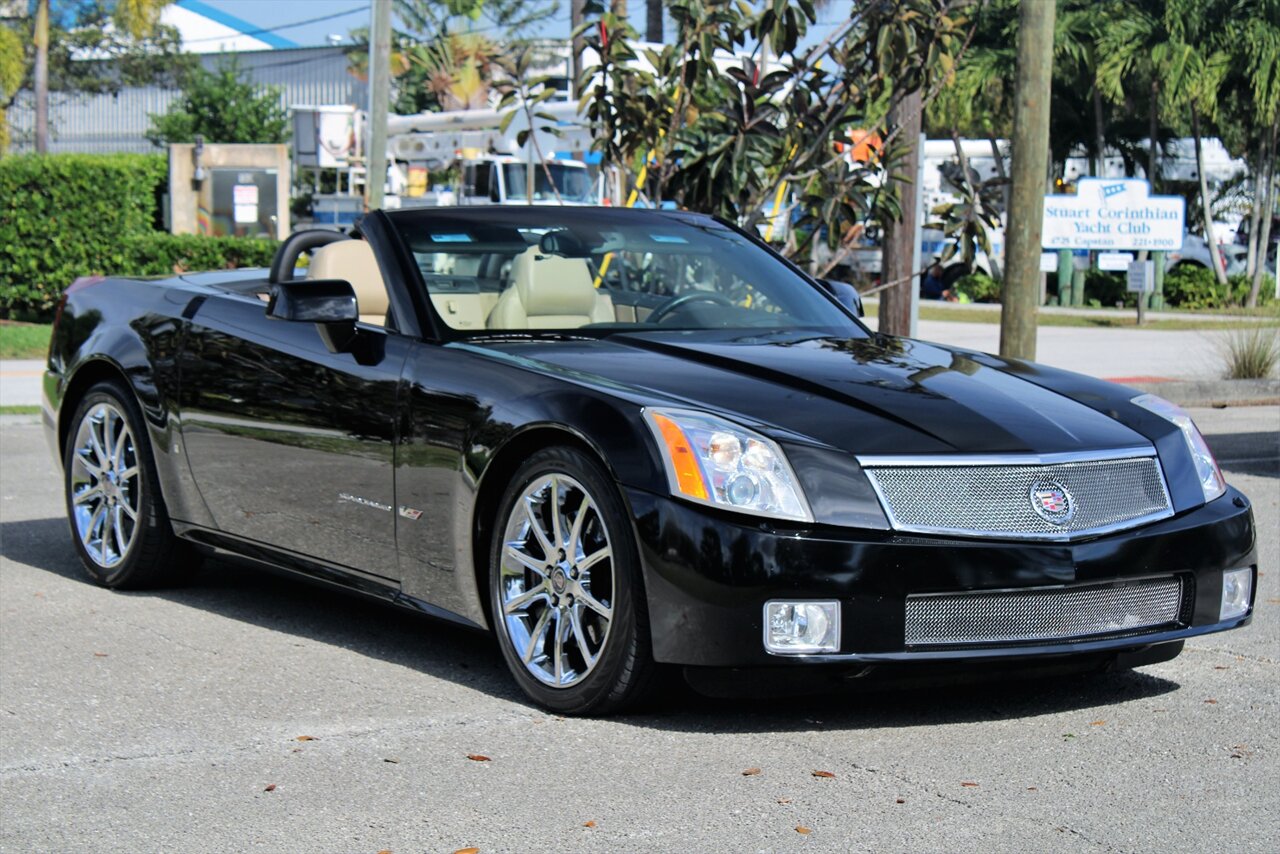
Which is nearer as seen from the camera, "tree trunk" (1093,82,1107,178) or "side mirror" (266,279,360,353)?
"side mirror" (266,279,360,353)

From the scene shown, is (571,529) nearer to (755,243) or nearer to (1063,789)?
(1063,789)

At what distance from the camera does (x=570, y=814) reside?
4.18 m

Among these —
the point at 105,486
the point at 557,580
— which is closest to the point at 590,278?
the point at 557,580

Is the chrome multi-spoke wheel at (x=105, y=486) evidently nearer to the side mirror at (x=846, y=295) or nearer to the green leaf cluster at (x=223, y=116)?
the side mirror at (x=846, y=295)

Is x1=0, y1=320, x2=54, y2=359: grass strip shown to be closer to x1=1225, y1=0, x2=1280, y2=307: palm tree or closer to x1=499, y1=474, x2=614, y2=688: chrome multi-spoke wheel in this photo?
x1=499, y1=474, x2=614, y2=688: chrome multi-spoke wheel

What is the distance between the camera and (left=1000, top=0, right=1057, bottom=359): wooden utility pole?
45.6 feet

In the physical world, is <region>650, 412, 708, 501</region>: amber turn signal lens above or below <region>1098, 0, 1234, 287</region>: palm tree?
below

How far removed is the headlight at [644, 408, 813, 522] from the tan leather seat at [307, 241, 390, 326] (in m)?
2.00

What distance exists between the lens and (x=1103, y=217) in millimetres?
28234

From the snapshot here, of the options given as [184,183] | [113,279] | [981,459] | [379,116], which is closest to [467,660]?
[981,459]

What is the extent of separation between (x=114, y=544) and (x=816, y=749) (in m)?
3.35

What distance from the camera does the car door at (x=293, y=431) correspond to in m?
5.71

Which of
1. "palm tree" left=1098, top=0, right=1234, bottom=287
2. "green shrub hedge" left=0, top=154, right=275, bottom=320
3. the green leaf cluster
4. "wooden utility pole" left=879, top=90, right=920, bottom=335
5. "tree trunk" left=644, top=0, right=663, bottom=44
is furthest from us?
the green leaf cluster

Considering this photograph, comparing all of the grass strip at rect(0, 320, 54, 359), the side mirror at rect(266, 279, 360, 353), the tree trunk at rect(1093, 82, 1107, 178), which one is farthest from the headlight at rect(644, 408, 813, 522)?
the tree trunk at rect(1093, 82, 1107, 178)
